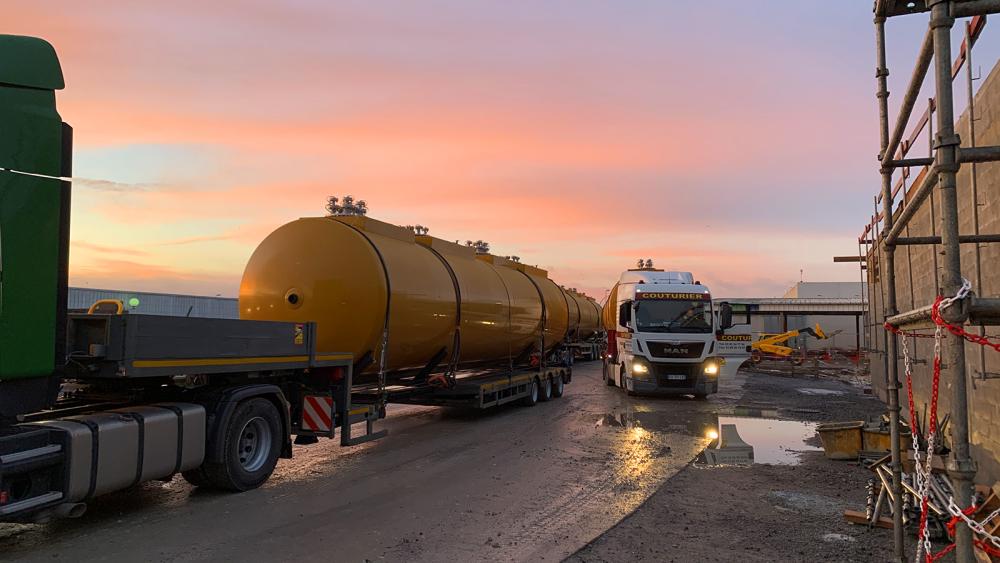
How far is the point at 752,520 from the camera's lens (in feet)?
20.8

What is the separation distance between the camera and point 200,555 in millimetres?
5137

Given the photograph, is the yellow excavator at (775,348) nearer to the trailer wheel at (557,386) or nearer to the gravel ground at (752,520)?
the trailer wheel at (557,386)

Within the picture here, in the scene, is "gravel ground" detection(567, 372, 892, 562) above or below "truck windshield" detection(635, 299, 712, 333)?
below

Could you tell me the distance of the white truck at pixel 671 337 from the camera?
Answer: 1622 cm

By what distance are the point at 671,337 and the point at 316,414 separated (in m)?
10.5

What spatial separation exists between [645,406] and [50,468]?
1263 centimetres

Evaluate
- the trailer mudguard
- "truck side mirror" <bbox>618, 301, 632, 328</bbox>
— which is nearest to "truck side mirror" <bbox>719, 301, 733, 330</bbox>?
"truck side mirror" <bbox>618, 301, 632, 328</bbox>

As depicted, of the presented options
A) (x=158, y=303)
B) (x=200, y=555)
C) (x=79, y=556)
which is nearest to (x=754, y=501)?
(x=200, y=555)

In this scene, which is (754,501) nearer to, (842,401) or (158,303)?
(842,401)

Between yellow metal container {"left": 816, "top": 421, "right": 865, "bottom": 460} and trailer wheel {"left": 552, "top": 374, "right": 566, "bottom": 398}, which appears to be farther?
trailer wheel {"left": 552, "top": 374, "right": 566, "bottom": 398}

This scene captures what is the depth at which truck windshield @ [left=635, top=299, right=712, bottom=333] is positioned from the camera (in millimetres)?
16484

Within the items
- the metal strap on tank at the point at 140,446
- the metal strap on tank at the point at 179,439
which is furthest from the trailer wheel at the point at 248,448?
the metal strap on tank at the point at 140,446

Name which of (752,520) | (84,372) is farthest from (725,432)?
(84,372)

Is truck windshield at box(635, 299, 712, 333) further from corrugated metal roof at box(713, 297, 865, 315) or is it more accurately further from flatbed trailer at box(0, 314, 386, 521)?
corrugated metal roof at box(713, 297, 865, 315)
